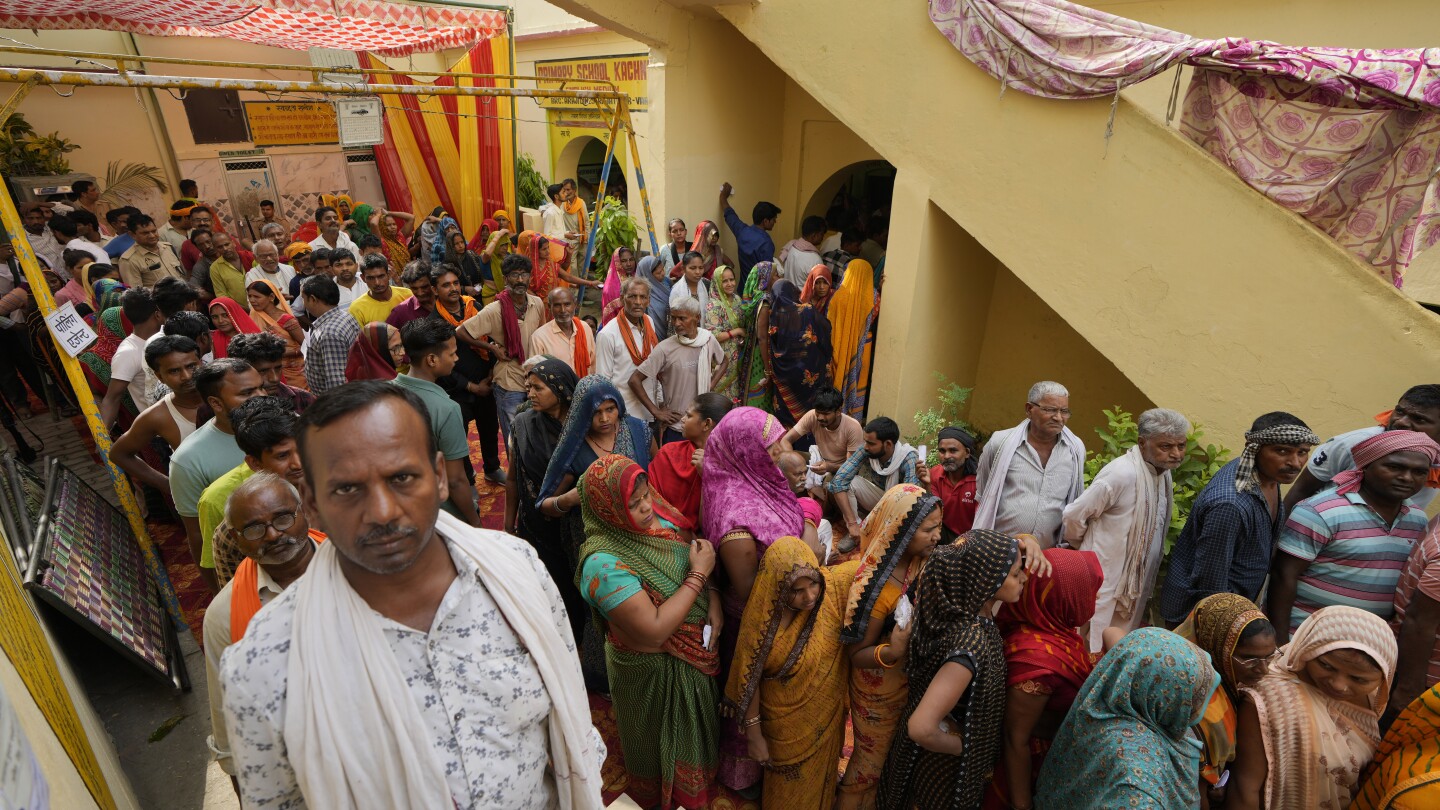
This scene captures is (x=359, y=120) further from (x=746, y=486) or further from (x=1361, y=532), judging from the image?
(x=1361, y=532)

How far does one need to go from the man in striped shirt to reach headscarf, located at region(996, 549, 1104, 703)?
4.57 ft

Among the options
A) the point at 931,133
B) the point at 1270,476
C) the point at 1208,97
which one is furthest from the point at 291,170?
the point at 1270,476

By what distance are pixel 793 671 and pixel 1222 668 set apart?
141 centimetres

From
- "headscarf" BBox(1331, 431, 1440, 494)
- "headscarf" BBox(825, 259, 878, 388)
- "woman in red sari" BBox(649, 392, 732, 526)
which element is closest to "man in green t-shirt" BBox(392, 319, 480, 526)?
"woman in red sari" BBox(649, 392, 732, 526)

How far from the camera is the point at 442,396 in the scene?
3945 mm

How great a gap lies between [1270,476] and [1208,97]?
102 inches

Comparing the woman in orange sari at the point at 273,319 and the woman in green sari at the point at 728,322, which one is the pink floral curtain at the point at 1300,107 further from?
the woman in orange sari at the point at 273,319

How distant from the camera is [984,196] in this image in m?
5.19

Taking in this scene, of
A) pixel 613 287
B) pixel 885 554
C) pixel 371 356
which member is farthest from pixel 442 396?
pixel 613 287

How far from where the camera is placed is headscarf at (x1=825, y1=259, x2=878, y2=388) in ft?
19.5

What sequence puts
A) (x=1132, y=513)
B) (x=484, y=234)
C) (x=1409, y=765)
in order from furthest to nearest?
1. (x=484, y=234)
2. (x=1132, y=513)
3. (x=1409, y=765)

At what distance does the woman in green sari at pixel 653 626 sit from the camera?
7.73 feet

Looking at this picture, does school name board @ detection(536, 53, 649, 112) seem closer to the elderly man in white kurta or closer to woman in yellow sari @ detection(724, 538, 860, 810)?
the elderly man in white kurta

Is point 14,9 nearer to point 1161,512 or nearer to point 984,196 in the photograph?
point 984,196
